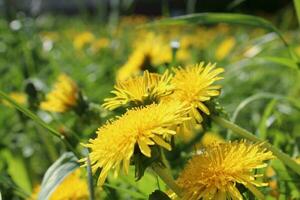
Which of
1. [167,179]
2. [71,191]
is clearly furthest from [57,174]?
[167,179]

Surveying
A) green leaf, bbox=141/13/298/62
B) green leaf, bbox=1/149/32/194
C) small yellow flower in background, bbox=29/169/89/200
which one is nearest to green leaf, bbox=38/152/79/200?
small yellow flower in background, bbox=29/169/89/200

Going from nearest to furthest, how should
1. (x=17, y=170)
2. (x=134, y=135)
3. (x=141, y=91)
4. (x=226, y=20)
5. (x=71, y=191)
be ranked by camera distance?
(x=134, y=135) < (x=141, y=91) < (x=71, y=191) < (x=226, y=20) < (x=17, y=170)

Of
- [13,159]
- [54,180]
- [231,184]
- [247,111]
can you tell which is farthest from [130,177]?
[247,111]

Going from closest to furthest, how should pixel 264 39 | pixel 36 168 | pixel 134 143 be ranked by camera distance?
pixel 134 143, pixel 264 39, pixel 36 168

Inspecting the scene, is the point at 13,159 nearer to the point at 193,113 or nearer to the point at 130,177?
the point at 130,177

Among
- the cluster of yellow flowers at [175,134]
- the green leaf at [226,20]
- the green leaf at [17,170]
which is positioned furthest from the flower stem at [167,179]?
the green leaf at [17,170]

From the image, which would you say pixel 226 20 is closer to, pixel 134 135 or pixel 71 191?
pixel 71 191

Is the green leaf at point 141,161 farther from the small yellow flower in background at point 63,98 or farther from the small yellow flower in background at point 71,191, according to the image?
the small yellow flower in background at point 63,98
